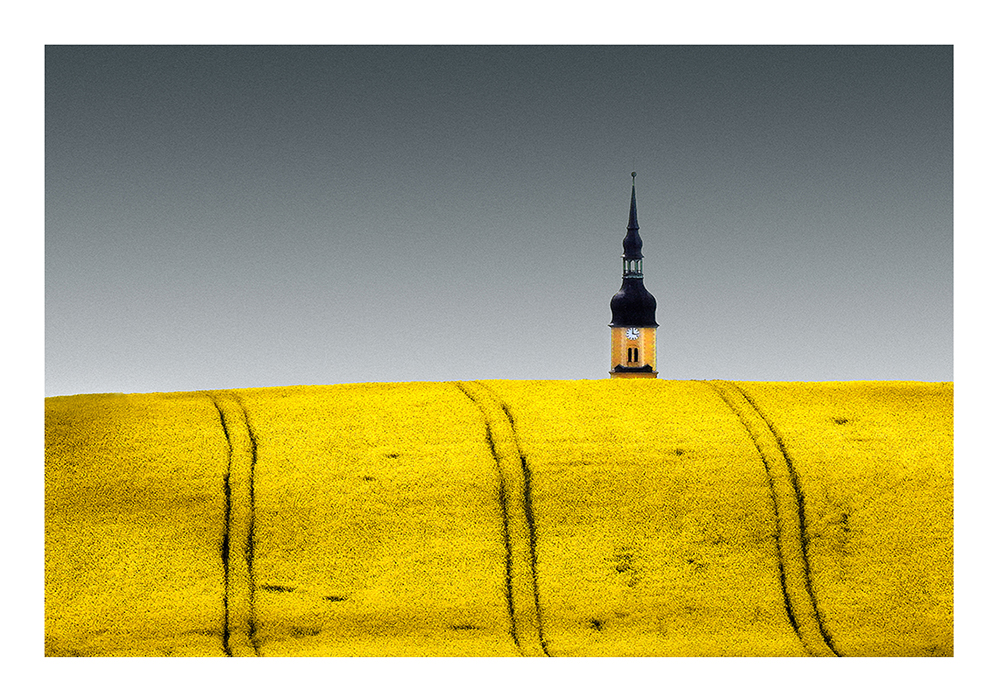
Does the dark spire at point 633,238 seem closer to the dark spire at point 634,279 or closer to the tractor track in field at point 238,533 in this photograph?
the dark spire at point 634,279

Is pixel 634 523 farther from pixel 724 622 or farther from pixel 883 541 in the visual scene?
pixel 883 541

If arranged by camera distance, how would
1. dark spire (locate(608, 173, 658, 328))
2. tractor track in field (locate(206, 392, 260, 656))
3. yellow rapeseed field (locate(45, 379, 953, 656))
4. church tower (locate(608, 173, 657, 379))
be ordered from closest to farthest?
1. tractor track in field (locate(206, 392, 260, 656))
2. yellow rapeseed field (locate(45, 379, 953, 656))
3. dark spire (locate(608, 173, 658, 328))
4. church tower (locate(608, 173, 657, 379))

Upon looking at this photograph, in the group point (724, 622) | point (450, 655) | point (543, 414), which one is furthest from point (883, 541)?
point (450, 655)

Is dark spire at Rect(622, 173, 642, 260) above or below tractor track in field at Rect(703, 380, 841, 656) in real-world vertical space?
above

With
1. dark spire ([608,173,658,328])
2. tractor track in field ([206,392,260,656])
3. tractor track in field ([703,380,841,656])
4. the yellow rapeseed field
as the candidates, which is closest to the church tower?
dark spire ([608,173,658,328])

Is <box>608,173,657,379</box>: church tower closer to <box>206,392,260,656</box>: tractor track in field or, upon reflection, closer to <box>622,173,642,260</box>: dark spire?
<box>622,173,642,260</box>: dark spire

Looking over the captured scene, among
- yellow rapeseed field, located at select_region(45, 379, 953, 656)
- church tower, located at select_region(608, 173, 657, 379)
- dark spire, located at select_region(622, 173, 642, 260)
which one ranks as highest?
dark spire, located at select_region(622, 173, 642, 260)

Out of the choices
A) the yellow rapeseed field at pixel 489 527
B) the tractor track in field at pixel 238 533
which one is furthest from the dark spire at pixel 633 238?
the tractor track in field at pixel 238 533
